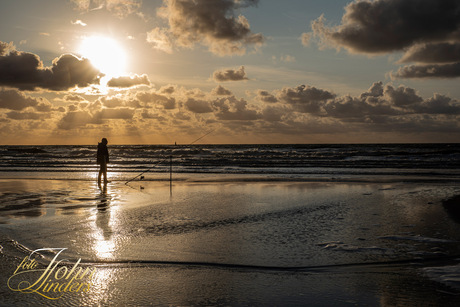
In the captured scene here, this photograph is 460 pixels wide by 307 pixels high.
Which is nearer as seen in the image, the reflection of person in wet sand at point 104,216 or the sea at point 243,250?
the sea at point 243,250

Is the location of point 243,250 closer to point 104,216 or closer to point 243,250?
point 243,250

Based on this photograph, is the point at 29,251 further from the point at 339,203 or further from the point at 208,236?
the point at 339,203

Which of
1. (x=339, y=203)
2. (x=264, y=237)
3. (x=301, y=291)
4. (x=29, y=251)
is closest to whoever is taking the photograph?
(x=301, y=291)

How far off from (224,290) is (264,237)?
2867 mm

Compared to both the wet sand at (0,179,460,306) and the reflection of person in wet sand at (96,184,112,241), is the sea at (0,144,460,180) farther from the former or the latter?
the wet sand at (0,179,460,306)

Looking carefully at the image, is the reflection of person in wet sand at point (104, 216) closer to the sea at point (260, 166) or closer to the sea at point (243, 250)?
the sea at point (243, 250)

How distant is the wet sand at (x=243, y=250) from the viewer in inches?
182

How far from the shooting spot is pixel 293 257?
6.15 m

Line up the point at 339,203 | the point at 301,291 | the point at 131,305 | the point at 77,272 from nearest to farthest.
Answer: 1. the point at 131,305
2. the point at 301,291
3. the point at 77,272
4. the point at 339,203

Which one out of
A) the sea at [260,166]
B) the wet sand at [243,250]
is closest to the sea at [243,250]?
the wet sand at [243,250]

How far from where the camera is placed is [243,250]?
21.6ft

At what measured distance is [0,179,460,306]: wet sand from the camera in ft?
15.2

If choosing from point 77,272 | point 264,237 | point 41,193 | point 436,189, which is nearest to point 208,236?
point 264,237

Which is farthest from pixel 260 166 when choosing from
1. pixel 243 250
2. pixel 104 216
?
pixel 243 250
